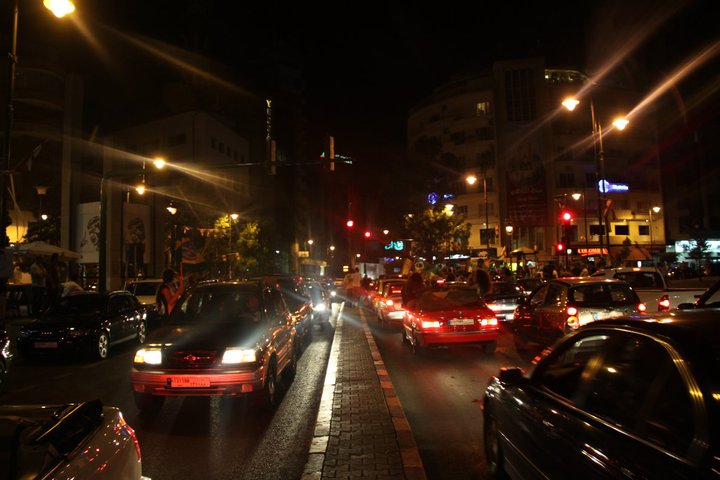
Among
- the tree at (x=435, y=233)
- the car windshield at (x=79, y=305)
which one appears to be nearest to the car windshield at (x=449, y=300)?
the car windshield at (x=79, y=305)

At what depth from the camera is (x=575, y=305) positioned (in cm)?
885

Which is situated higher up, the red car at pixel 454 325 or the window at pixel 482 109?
the window at pixel 482 109

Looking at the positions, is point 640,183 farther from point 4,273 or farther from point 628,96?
point 4,273

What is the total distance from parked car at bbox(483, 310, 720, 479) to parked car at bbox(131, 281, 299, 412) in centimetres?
373

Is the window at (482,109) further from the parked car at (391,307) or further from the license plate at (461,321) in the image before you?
the license plate at (461,321)

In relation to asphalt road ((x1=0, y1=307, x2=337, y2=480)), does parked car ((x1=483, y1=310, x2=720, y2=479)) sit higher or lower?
higher

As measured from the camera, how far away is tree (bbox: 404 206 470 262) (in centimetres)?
4466

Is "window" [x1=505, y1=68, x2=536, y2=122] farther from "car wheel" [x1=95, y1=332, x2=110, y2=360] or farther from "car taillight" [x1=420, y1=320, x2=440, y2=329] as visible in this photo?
"car wheel" [x1=95, y1=332, x2=110, y2=360]

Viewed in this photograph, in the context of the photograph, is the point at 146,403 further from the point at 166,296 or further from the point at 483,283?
the point at 483,283

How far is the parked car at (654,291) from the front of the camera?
10.6 metres

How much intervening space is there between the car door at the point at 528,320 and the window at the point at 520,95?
48.3 metres

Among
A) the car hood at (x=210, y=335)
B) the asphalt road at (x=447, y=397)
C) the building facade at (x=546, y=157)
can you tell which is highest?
the building facade at (x=546, y=157)

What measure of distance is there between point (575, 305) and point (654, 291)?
127 inches

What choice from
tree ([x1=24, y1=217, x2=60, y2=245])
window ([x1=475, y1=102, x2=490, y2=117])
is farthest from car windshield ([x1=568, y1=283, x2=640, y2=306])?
window ([x1=475, y1=102, x2=490, y2=117])
